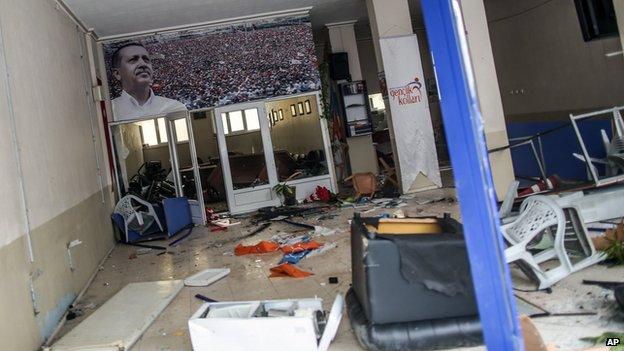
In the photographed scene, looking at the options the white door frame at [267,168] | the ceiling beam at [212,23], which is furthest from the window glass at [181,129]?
the ceiling beam at [212,23]

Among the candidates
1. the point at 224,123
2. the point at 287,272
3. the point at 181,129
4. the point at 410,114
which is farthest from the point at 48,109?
the point at 410,114

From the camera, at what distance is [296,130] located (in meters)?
10.6

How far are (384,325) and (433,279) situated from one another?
0.39m

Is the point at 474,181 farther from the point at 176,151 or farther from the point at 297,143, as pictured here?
the point at 297,143

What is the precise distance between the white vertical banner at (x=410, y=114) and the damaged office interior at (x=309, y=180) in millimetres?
34

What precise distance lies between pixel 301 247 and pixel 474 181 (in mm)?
4014

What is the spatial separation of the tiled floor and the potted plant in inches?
50.7

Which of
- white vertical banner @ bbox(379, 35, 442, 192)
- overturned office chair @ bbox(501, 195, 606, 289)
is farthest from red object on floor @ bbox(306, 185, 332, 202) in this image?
overturned office chair @ bbox(501, 195, 606, 289)

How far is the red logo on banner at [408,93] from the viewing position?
880 centimetres

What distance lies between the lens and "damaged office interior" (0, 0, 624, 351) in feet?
9.90

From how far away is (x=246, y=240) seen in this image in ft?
23.4

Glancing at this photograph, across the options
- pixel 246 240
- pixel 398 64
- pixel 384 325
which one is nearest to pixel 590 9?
pixel 398 64

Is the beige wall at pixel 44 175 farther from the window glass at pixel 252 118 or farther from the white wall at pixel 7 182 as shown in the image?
the window glass at pixel 252 118

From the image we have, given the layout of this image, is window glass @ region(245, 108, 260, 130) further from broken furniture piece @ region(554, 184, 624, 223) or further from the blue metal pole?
the blue metal pole
